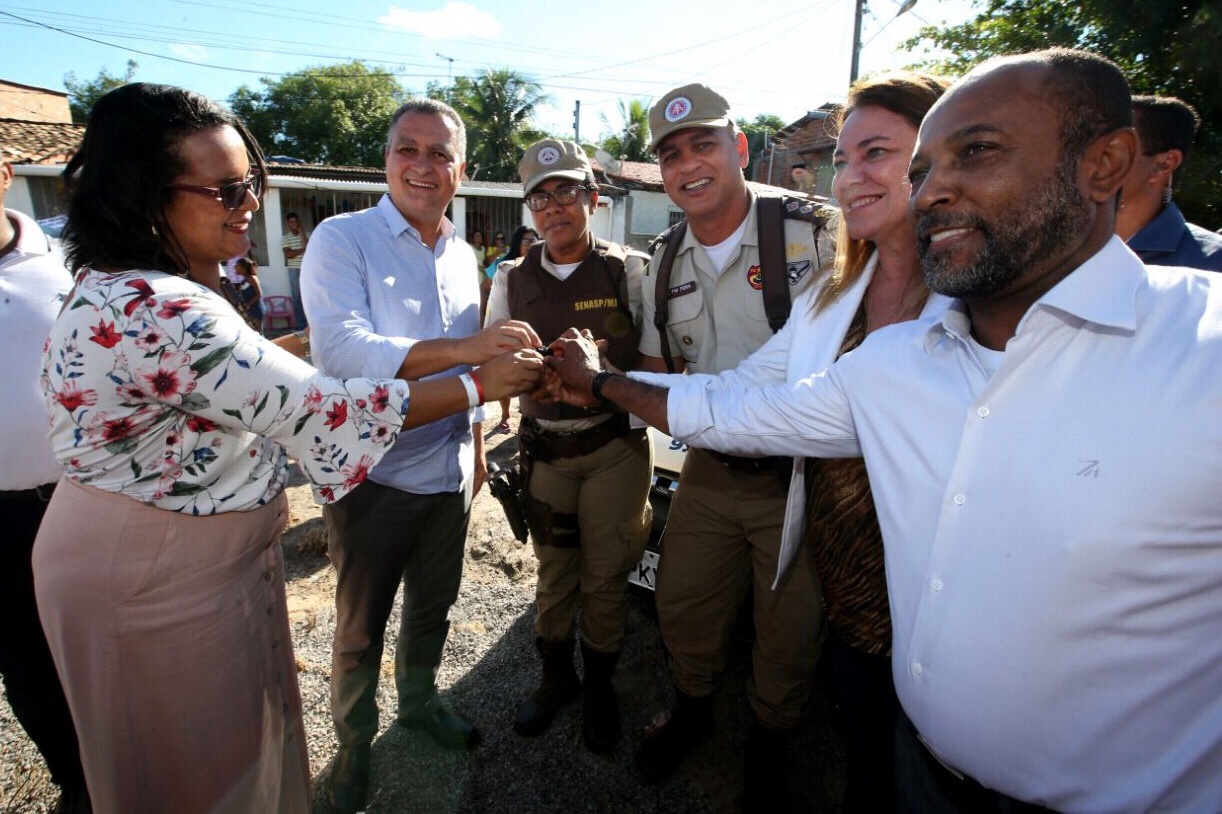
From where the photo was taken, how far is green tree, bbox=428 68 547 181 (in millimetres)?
28656

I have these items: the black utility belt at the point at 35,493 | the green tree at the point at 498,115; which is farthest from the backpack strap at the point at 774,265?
the green tree at the point at 498,115

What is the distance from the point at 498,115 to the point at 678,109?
29.6m

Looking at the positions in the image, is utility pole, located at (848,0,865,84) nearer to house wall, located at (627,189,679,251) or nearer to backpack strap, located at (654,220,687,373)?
house wall, located at (627,189,679,251)

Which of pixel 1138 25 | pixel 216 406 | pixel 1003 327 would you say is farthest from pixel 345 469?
pixel 1138 25

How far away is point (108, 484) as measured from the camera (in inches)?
59.1

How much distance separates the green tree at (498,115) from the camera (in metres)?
28.7

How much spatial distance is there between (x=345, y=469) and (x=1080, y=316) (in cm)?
170

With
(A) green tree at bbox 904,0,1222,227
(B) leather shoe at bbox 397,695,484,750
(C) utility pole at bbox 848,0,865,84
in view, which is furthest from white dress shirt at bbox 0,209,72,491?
(C) utility pole at bbox 848,0,865,84

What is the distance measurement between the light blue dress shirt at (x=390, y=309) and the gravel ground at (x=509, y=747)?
3.97ft

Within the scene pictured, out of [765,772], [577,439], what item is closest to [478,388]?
[577,439]

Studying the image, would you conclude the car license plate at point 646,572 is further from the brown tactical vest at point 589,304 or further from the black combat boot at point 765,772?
the brown tactical vest at point 589,304

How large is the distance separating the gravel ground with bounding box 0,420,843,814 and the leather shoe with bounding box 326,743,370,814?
0.06m

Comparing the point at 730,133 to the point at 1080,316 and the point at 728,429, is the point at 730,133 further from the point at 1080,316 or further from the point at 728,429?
the point at 1080,316

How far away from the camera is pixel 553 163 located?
10.1ft
